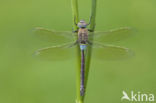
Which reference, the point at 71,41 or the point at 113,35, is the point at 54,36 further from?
the point at 113,35

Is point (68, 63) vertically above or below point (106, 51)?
below

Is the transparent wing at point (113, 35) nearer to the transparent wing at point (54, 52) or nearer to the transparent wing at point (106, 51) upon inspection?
the transparent wing at point (106, 51)

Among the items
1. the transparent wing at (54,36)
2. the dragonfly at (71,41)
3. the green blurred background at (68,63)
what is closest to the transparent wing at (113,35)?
the dragonfly at (71,41)

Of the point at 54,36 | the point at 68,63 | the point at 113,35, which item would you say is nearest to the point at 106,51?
the point at 113,35

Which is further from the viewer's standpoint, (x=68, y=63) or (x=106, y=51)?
(x=68, y=63)

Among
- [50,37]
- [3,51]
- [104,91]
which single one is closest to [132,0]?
[104,91]

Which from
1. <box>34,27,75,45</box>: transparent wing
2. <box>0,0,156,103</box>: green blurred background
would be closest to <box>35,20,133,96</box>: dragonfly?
<box>34,27,75,45</box>: transparent wing
